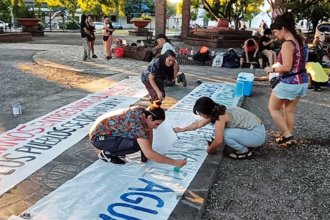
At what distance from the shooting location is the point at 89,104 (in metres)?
6.43

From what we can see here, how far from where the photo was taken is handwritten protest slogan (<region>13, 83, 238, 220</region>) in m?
2.98

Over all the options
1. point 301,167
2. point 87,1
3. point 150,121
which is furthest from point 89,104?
point 87,1

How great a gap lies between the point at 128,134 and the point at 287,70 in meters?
1.96

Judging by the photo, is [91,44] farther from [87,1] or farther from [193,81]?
[87,1]

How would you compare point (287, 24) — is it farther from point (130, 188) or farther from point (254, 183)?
point (130, 188)

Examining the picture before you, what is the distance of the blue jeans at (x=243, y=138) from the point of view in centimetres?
420

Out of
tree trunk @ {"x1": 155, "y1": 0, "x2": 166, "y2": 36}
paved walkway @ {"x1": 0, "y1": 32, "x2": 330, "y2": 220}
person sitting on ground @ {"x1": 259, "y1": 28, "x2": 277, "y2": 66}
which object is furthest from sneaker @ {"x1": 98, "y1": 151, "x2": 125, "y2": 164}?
tree trunk @ {"x1": 155, "y1": 0, "x2": 166, "y2": 36}

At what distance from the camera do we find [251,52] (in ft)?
39.2

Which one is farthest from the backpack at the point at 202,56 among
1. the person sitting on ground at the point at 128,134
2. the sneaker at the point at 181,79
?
the person sitting on ground at the point at 128,134

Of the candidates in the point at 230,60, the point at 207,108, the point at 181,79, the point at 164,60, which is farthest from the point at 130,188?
the point at 230,60

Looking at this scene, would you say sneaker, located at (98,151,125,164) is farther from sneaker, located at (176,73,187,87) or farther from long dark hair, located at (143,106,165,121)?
sneaker, located at (176,73,187,87)

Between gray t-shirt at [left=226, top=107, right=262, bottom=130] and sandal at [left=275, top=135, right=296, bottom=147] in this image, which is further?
sandal at [left=275, top=135, right=296, bottom=147]

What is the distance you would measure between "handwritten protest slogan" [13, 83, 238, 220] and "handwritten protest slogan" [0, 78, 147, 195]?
1.83 feet

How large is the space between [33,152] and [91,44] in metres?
8.89
